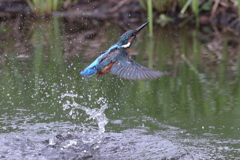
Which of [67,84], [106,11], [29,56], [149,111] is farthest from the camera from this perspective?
[106,11]

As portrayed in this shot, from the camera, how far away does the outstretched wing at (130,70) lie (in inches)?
131

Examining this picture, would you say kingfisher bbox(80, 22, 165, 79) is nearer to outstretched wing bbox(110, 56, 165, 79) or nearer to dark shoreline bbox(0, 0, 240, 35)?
outstretched wing bbox(110, 56, 165, 79)

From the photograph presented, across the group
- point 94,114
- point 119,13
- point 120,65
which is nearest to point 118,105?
point 94,114

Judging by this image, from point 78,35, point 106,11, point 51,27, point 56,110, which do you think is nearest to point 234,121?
point 56,110

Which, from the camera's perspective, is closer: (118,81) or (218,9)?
(118,81)

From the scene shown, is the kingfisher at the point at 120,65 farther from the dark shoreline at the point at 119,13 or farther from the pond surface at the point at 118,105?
the dark shoreline at the point at 119,13

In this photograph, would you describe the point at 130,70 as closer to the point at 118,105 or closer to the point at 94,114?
the point at 94,114

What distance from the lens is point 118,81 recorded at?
5.25 meters

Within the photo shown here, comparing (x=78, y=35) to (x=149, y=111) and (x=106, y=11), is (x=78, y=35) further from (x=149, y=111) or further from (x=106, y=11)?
(x=149, y=111)

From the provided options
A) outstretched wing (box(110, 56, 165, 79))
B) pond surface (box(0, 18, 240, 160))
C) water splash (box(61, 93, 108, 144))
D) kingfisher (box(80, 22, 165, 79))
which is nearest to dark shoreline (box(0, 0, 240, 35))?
pond surface (box(0, 18, 240, 160))

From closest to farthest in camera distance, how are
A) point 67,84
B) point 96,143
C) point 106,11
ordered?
1. point 96,143
2. point 67,84
3. point 106,11

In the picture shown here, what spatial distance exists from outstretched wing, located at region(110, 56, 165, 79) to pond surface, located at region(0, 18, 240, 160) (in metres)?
0.56

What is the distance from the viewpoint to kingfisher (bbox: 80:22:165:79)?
339 cm

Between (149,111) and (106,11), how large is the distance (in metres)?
5.64
